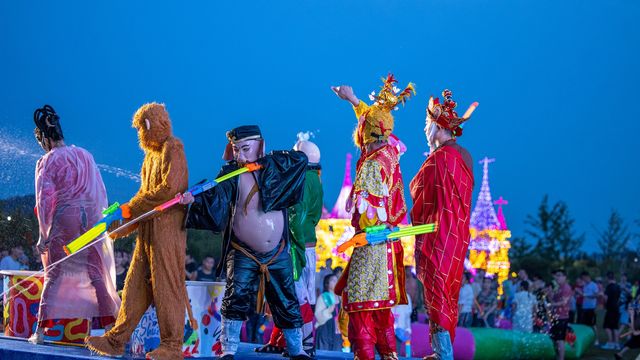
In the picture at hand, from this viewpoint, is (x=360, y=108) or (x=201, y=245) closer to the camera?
(x=360, y=108)

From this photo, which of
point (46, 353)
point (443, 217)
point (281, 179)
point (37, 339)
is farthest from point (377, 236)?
point (37, 339)

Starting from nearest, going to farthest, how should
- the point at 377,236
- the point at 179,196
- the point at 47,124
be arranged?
the point at 179,196 → the point at 377,236 → the point at 47,124

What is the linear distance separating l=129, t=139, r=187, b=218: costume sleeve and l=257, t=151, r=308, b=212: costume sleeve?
618 millimetres

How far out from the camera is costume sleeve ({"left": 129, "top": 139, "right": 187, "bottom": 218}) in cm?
636

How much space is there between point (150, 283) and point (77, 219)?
1.25 metres

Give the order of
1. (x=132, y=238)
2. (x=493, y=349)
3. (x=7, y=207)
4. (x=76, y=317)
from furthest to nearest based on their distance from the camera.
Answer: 1. (x=132, y=238)
2. (x=493, y=349)
3. (x=7, y=207)
4. (x=76, y=317)

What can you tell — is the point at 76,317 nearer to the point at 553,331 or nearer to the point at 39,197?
the point at 39,197

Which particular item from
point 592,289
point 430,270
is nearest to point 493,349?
point 592,289

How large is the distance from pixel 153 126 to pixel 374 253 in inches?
80.4

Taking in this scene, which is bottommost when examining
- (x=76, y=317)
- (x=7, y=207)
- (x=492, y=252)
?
(x=76, y=317)

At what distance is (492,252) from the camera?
112 ft

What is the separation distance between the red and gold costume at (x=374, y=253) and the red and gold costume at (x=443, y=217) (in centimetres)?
20

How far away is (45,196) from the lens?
725 cm

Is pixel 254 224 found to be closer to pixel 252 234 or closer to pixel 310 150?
pixel 252 234
